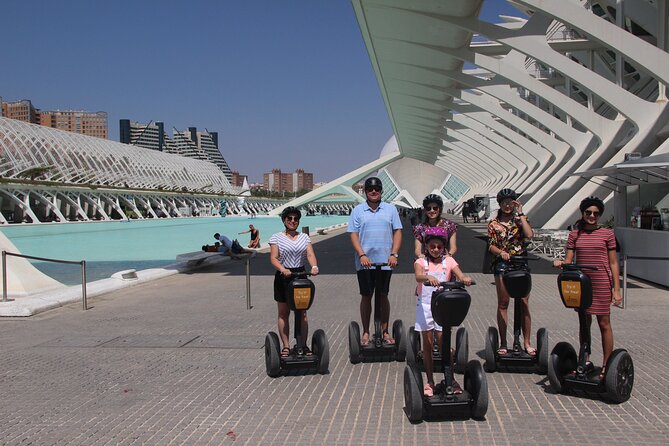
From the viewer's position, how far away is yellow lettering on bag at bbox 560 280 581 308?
4176 mm

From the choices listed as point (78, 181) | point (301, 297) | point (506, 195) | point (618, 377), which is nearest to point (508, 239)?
point (506, 195)

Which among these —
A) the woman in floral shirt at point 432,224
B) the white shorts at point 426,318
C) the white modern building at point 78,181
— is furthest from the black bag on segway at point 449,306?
the white modern building at point 78,181

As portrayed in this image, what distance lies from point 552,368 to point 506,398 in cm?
38

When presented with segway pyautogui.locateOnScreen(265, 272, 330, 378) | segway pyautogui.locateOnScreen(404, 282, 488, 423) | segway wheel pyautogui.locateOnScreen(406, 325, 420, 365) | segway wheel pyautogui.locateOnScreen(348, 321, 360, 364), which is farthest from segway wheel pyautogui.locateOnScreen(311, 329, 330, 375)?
segway pyautogui.locateOnScreen(404, 282, 488, 423)

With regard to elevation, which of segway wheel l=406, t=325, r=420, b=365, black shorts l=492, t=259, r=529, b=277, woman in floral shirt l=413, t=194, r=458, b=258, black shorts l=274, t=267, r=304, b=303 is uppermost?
woman in floral shirt l=413, t=194, r=458, b=258

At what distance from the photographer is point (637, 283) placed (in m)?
10.6

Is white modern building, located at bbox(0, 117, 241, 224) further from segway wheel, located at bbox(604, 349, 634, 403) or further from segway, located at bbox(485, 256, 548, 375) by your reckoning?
segway wheel, located at bbox(604, 349, 634, 403)

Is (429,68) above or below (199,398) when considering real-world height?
above

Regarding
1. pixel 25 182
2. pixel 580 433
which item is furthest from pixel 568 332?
pixel 25 182

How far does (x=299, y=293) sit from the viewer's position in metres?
4.79

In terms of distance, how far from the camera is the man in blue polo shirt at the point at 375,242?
5258mm

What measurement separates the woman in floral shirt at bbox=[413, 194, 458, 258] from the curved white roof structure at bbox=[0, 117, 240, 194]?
6452 cm

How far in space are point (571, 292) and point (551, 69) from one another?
70.2 feet

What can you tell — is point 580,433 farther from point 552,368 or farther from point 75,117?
point 75,117
